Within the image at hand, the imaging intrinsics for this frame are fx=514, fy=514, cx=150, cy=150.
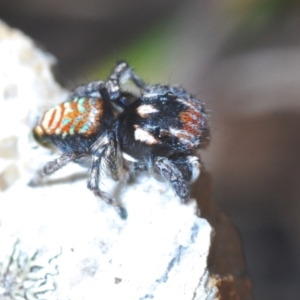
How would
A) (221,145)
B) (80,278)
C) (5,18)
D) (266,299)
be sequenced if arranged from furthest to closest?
(5,18) < (221,145) < (266,299) < (80,278)

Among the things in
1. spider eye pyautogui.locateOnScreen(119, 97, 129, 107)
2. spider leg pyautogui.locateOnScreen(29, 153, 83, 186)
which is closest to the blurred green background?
spider eye pyautogui.locateOnScreen(119, 97, 129, 107)

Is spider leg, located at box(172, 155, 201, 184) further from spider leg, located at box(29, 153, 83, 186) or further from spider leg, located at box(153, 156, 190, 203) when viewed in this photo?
spider leg, located at box(29, 153, 83, 186)

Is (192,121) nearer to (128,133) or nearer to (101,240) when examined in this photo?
(128,133)

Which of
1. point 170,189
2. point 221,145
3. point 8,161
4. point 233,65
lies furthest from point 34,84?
point 233,65

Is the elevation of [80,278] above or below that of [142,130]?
below

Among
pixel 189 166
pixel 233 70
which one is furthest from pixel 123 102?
pixel 233 70

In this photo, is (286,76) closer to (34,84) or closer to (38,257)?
(34,84)
